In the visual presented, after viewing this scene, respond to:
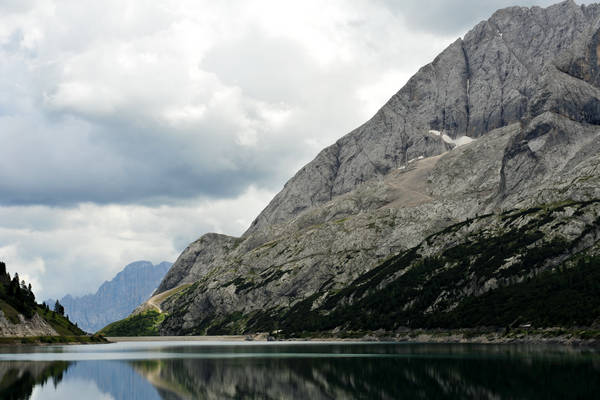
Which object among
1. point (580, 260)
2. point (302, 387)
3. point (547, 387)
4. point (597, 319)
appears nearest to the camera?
point (547, 387)

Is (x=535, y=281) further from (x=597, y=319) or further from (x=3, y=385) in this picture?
(x=3, y=385)

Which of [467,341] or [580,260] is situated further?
[580,260]

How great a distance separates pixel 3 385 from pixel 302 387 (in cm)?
3456

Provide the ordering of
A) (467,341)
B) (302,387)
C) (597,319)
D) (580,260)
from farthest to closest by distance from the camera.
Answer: (580,260)
(467,341)
(597,319)
(302,387)

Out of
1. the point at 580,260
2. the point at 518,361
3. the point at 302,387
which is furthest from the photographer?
the point at 580,260

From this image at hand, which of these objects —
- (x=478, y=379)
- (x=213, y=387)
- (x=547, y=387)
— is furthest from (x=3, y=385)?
(x=547, y=387)

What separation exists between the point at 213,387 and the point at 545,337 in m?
113

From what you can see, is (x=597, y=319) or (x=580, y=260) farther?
(x=580, y=260)

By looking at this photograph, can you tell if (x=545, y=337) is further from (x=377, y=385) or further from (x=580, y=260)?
(x=377, y=385)

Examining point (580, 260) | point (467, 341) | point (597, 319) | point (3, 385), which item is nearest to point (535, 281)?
point (580, 260)

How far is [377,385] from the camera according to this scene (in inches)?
2608

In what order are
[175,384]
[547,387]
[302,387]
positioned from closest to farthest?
[547,387]
[302,387]
[175,384]

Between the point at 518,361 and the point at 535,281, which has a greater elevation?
the point at 535,281

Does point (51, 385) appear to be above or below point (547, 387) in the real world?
above
